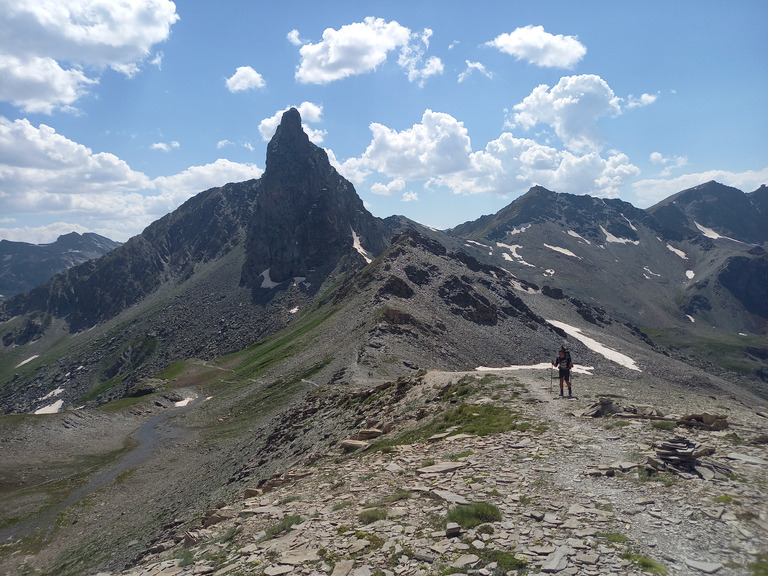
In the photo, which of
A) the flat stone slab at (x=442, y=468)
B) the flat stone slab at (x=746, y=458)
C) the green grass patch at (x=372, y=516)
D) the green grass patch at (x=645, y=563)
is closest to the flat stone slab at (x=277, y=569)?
the green grass patch at (x=372, y=516)

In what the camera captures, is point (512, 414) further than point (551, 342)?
No

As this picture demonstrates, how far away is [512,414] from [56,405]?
631 ft

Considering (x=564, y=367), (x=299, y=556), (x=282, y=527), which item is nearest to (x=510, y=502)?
(x=299, y=556)

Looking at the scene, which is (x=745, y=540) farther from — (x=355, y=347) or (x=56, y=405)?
(x=56, y=405)

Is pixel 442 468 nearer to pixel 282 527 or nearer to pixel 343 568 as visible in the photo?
pixel 282 527

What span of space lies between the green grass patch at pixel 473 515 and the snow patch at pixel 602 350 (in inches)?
4448

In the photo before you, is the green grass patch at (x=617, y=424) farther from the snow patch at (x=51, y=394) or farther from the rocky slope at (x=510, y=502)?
the snow patch at (x=51, y=394)

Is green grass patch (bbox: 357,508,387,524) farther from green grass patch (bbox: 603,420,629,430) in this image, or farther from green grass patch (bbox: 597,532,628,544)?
green grass patch (bbox: 603,420,629,430)

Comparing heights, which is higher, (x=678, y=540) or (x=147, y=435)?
(x=678, y=540)

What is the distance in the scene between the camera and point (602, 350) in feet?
404

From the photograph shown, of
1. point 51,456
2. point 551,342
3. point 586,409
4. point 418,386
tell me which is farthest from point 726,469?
point 551,342

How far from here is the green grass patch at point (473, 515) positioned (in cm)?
1286

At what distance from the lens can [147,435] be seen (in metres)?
85.0

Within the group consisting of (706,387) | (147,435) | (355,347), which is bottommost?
(706,387)
